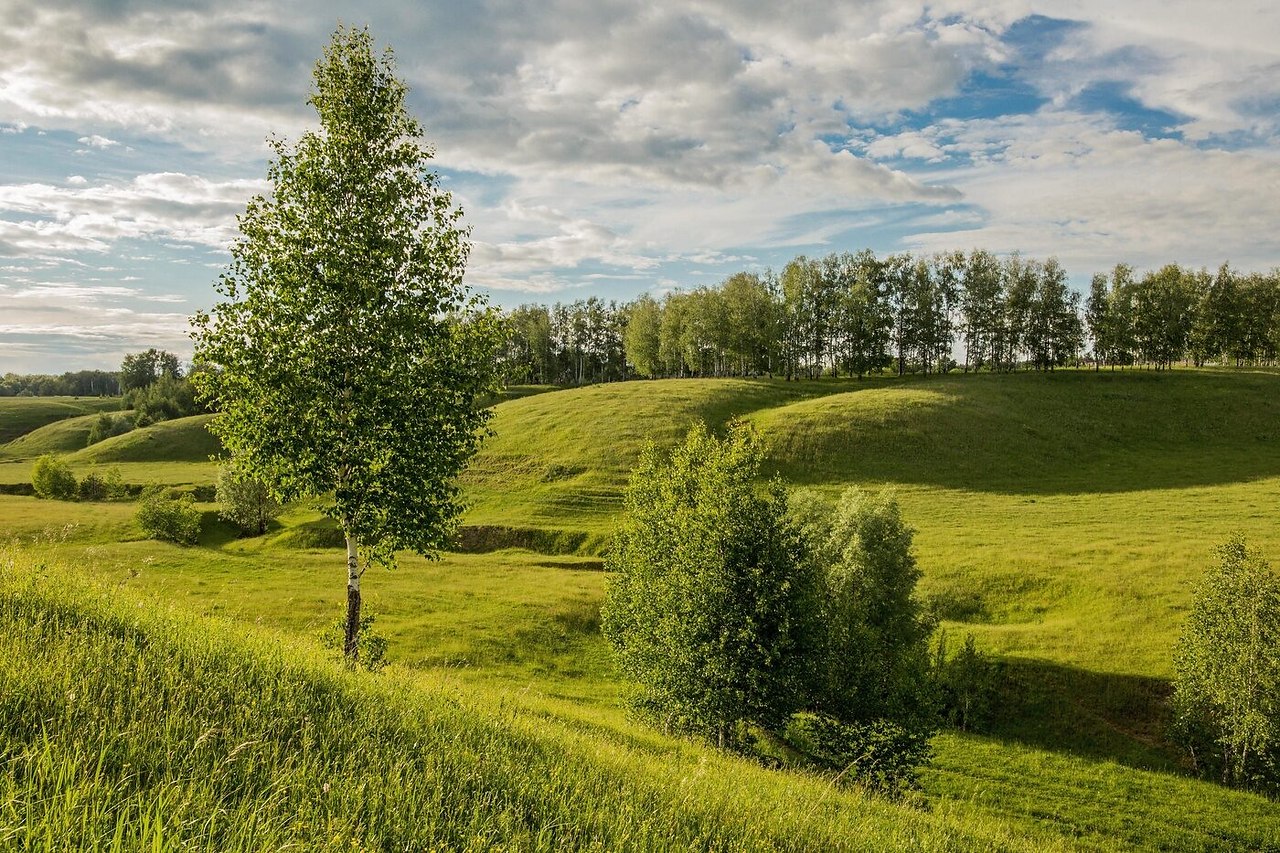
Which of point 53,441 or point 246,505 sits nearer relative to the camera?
point 246,505

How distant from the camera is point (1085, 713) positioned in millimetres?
36844

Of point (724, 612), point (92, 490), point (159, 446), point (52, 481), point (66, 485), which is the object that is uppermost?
point (159, 446)

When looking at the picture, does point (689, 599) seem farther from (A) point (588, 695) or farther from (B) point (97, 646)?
(B) point (97, 646)

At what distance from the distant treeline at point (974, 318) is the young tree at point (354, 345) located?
4845 inches

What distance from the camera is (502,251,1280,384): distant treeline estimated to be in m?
135

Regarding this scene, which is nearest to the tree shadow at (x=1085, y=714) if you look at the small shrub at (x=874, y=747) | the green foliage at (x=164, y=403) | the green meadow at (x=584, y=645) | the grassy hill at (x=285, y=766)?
the green meadow at (x=584, y=645)

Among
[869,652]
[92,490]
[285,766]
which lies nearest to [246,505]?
[92,490]

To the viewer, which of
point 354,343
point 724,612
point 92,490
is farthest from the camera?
point 92,490

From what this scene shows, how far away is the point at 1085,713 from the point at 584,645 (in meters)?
30.5

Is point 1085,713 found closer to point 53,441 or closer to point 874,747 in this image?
point 874,747

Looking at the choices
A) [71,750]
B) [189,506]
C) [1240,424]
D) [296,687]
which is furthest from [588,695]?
[1240,424]

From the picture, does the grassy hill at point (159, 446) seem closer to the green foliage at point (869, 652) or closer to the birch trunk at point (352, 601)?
the green foliage at point (869, 652)

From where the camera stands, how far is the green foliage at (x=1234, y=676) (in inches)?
1262

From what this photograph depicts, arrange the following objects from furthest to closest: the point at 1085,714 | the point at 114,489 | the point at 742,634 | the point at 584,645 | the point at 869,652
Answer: the point at 114,489, the point at 584,645, the point at 1085,714, the point at 869,652, the point at 742,634
